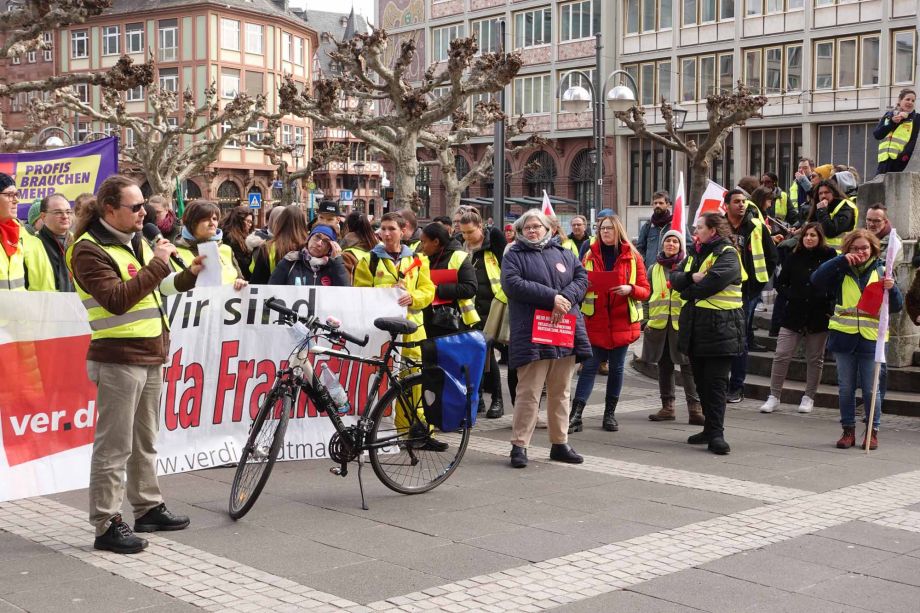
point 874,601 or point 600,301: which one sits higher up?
point 600,301

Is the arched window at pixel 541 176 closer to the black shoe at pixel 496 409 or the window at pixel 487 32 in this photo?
the window at pixel 487 32

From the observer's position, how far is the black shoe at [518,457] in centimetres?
865

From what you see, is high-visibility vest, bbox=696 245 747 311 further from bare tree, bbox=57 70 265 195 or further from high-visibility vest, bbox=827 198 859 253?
bare tree, bbox=57 70 265 195

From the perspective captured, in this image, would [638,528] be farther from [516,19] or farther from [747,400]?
[516,19]

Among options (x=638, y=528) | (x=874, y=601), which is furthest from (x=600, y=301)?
(x=874, y=601)

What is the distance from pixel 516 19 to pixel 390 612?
5844 centimetres

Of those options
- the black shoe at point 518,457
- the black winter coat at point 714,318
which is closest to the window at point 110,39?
the black winter coat at point 714,318

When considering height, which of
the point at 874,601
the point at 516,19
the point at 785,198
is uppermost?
the point at 516,19

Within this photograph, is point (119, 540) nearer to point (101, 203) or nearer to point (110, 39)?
point (101, 203)

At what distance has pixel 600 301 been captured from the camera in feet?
35.0

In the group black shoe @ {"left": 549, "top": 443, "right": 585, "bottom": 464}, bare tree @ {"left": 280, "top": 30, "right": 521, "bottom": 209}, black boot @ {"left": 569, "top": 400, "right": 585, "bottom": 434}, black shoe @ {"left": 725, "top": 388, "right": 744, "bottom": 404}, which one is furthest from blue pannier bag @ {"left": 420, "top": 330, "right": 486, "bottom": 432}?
bare tree @ {"left": 280, "top": 30, "right": 521, "bottom": 209}

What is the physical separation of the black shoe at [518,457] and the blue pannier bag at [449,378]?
927 mm

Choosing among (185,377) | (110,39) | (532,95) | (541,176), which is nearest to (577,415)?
(185,377)

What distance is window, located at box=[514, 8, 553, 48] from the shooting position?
5953 cm
